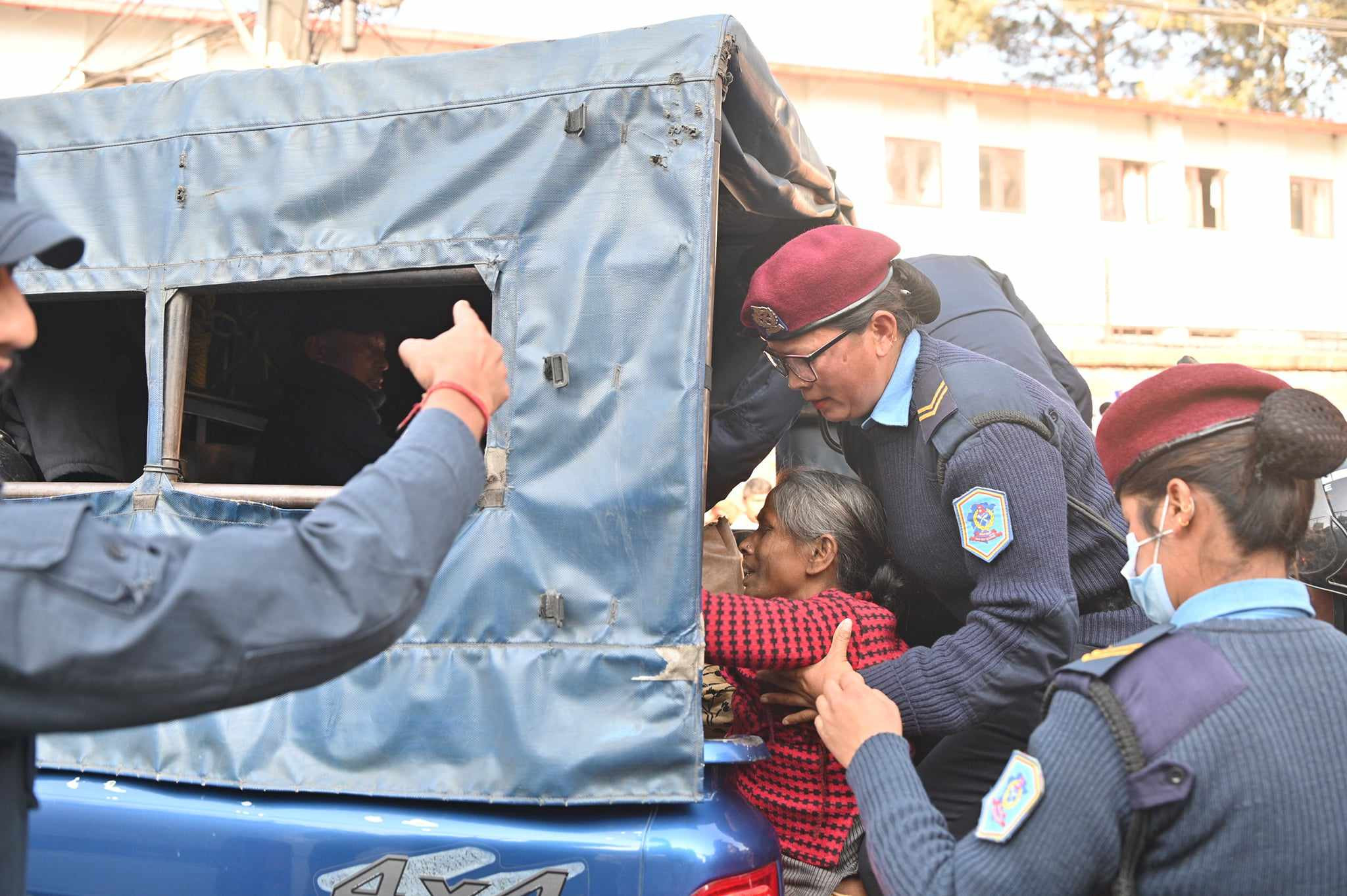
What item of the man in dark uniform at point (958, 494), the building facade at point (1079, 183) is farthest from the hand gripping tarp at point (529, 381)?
the building facade at point (1079, 183)

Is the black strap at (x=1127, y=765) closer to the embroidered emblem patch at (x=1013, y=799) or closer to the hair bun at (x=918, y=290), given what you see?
the embroidered emblem patch at (x=1013, y=799)

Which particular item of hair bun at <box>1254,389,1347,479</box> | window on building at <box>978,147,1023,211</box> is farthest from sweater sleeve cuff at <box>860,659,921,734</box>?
window on building at <box>978,147,1023,211</box>

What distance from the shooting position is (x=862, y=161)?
61.6ft

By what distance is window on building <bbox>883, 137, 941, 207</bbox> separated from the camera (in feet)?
62.6

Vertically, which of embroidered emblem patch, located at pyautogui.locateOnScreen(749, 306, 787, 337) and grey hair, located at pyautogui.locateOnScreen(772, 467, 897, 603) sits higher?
embroidered emblem patch, located at pyautogui.locateOnScreen(749, 306, 787, 337)

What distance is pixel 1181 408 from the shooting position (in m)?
1.65

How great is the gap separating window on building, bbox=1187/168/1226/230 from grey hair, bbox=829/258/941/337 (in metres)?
20.1

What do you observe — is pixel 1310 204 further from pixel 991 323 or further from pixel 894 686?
pixel 894 686

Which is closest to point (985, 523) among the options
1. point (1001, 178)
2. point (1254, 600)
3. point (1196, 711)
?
point (1254, 600)

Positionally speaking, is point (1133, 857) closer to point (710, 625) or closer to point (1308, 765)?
point (1308, 765)

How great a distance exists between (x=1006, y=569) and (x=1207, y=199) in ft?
68.9

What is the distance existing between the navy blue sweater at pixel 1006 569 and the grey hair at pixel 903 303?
0.14 m

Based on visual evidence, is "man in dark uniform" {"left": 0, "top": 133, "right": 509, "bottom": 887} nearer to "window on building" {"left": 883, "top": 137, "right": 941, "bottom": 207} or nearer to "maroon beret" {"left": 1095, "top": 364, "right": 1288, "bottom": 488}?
"maroon beret" {"left": 1095, "top": 364, "right": 1288, "bottom": 488}

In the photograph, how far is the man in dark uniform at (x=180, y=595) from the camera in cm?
110
